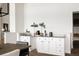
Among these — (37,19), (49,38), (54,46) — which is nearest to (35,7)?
(37,19)

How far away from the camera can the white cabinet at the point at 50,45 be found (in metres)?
4.17

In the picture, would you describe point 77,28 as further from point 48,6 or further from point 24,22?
point 24,22

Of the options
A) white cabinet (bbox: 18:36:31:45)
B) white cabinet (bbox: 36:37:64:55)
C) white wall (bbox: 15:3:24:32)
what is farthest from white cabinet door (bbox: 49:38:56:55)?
white wall (bbox: 15:3:24:32)

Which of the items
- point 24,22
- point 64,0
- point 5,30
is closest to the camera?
point 64,0

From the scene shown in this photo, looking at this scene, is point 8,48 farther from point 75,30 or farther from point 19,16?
point 75,30

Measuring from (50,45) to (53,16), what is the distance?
1.08 m

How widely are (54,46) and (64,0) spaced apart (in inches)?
136

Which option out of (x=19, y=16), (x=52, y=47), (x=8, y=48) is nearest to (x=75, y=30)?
(x=52, y=47)

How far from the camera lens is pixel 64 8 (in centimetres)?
455

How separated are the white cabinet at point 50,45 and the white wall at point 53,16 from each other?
0.42 meters

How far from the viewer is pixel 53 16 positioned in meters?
4.62

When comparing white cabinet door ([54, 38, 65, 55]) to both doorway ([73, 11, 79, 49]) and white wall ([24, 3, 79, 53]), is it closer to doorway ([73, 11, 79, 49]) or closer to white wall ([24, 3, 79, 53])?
white wall ([24, 3, 79, 53])

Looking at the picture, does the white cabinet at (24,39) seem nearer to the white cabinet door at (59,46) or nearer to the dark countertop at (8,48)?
the white cabinet door at (59,46)

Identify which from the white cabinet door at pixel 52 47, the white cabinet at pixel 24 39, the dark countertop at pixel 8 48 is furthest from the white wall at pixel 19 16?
the dark countertop at pixel 8 48
